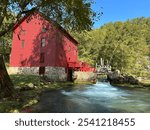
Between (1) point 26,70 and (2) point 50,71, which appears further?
(1) point 26,70

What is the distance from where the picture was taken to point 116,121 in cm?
920

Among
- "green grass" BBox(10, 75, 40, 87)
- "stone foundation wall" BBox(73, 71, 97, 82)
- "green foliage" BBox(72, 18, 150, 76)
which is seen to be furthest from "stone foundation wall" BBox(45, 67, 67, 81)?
"green foliage" BBox(72, 18, 150, 76)

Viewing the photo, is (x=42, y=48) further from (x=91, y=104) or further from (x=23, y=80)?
(x=91, y=104)

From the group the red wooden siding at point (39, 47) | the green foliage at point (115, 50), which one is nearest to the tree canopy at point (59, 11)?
the red wooden siding at point (39, 47)

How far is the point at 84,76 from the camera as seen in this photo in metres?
49.5

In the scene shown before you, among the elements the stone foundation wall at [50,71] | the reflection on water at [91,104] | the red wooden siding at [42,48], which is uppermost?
the red wooden siding at [42,48]

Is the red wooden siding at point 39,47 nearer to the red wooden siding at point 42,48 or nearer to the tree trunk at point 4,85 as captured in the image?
the red wooden siding at point 42,48

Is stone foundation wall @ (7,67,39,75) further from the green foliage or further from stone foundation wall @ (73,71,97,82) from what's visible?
the green foliage

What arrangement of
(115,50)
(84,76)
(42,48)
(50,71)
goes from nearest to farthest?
1. (50,71)
2. (42,48)
3. (84,76)
4. (115,50)

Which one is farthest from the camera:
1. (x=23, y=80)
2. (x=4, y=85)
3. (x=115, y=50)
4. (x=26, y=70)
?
(x=115, y=50)

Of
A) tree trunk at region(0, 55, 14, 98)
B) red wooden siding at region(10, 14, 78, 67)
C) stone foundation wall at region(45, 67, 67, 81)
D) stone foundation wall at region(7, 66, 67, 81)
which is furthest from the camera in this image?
red wooden siding at region(10, 14, 78, 67)

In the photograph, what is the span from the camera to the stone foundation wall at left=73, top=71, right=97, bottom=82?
160ft

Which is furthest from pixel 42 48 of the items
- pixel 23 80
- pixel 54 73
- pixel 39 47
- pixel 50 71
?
pixel 23 80

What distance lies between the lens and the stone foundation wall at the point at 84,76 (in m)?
48.6
